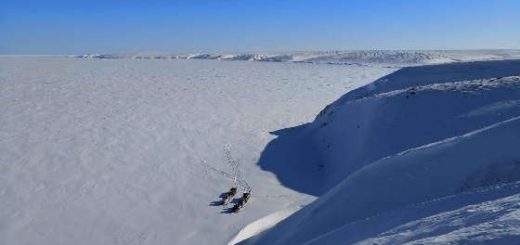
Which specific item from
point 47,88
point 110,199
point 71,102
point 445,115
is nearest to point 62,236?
point 110,199

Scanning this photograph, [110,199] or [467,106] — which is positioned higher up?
[467,106]

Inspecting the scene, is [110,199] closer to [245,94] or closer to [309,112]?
[309,112]

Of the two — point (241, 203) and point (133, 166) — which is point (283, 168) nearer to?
point (241, 203)

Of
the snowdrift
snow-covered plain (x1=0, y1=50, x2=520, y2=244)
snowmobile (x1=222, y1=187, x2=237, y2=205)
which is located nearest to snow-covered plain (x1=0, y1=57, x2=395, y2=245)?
snow-covered plain (x1=0, y1=50, x2=520, y2=244)

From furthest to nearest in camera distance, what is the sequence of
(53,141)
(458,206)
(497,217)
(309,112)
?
(309,112), (53,141), (458,206), (497,217)

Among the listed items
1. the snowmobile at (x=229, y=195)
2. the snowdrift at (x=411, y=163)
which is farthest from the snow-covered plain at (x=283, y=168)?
the snowmobile at (x=229, y=195)

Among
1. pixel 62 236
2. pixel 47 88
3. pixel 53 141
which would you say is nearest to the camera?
pixel 62 236
